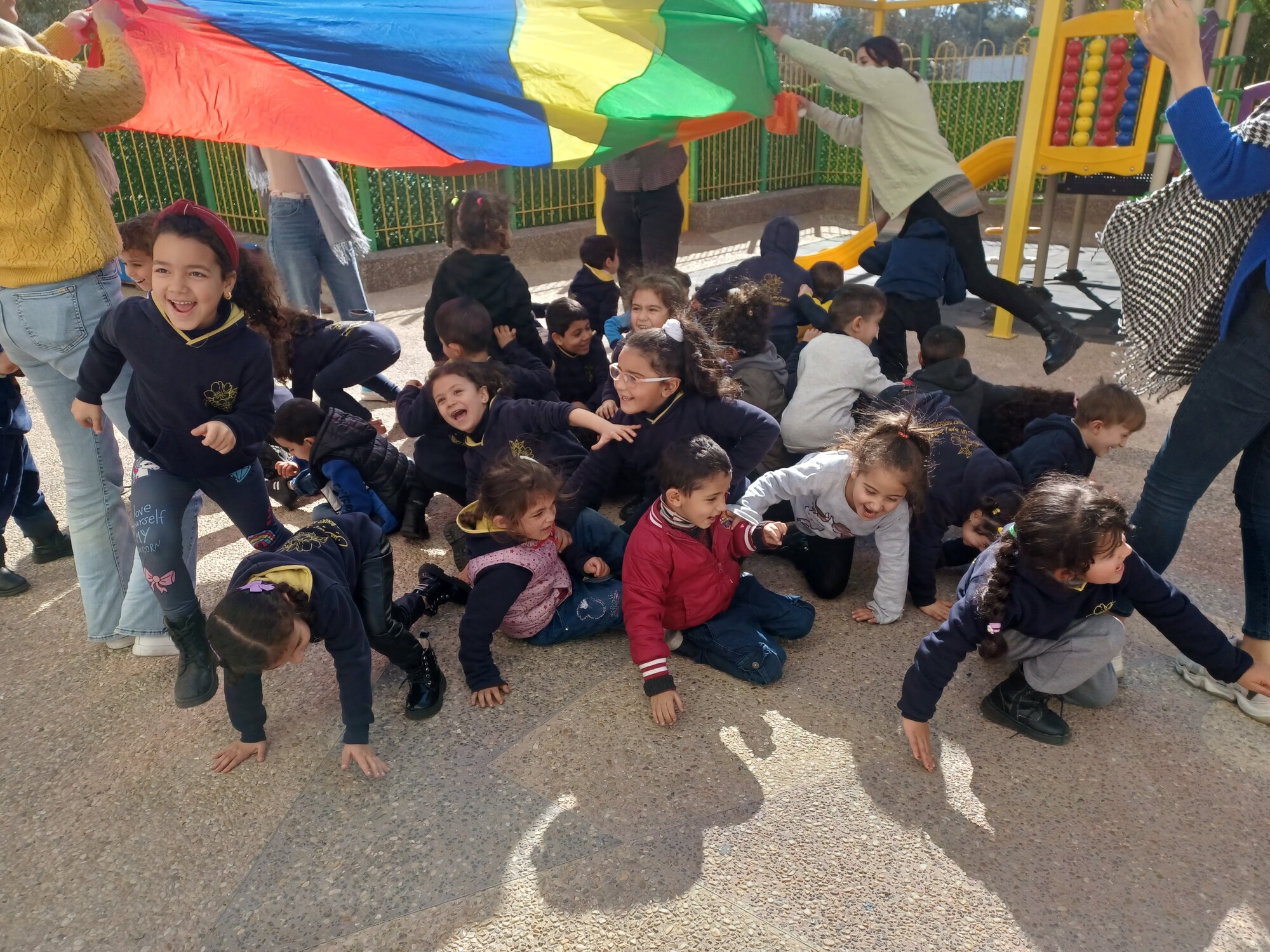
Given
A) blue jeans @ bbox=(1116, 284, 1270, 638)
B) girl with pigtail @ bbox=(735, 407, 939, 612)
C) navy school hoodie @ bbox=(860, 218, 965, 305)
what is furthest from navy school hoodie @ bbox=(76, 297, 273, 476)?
navy school hoodie @ bbox=(860, 218, 965, 305)

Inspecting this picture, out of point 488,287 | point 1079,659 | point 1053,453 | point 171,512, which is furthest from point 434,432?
point 1079,659

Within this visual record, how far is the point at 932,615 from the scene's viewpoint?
119 inches

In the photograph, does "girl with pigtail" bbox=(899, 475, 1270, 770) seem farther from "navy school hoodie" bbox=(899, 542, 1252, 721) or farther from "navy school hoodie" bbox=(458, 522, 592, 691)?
"navy school hoodie" bbox=(458, 522, 592, 691)

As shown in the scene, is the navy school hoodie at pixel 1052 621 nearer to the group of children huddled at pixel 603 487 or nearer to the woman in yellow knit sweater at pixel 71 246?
the group of children huddled at pixel 603 487

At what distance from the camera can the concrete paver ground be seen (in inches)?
75.6

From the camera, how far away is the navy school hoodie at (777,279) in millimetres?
4328

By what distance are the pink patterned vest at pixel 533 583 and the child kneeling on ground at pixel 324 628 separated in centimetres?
28

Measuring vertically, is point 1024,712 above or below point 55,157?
below

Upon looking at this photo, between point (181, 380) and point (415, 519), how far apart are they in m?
1.29

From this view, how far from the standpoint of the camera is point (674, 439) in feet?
10.3

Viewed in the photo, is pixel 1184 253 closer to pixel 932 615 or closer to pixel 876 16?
pixel 932 615

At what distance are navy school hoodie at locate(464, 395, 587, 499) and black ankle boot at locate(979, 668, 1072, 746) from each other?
164 centimetres

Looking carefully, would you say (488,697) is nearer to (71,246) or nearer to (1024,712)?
(1024,712)

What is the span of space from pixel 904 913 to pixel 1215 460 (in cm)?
145
